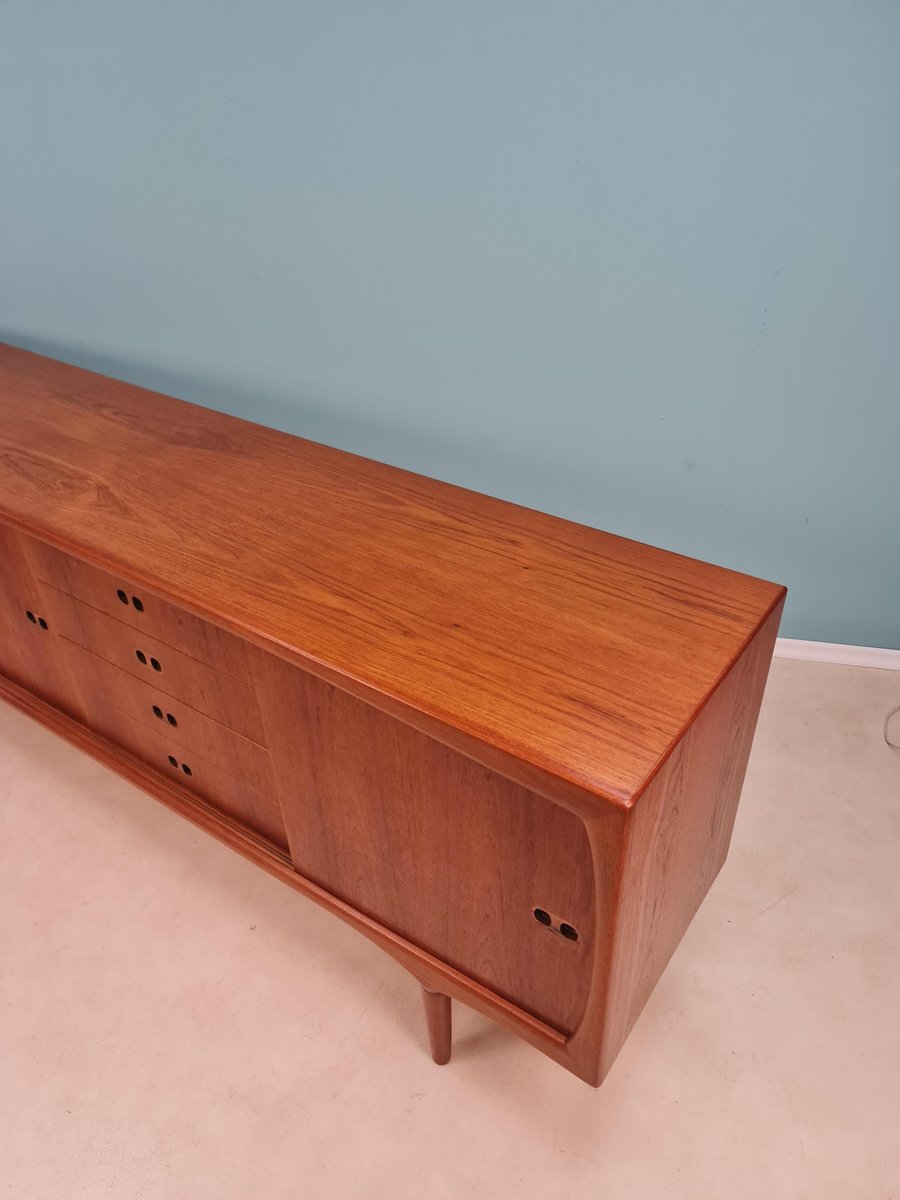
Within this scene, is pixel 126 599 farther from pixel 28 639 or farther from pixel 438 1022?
pixel 438 1022

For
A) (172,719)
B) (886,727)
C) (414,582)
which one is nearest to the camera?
(414,582)

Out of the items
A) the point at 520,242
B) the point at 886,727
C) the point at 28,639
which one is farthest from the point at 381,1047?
the point at 520,242

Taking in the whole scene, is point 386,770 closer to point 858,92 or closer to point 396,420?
point 396,420

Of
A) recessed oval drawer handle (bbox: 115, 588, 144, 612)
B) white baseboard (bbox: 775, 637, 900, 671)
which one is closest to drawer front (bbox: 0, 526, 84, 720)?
recessed oval drawer handle (bbox: 115, 588, 144, 612)

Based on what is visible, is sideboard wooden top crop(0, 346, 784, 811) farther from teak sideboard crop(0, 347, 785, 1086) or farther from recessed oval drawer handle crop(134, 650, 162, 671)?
recessed oval drawer handle crop(134, 650, 162, 671)

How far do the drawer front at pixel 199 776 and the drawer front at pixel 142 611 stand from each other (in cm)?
22

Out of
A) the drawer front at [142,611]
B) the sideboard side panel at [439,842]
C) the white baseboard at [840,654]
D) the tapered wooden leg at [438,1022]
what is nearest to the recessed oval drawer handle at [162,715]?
the drawer front at [142,611]

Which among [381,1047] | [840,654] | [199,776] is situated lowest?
[381,1047]

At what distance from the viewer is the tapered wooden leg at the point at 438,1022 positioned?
3.77 ft

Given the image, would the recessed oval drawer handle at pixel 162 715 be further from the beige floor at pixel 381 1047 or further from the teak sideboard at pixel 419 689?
the beige floor at pixel 381 1047

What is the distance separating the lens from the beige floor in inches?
43.5

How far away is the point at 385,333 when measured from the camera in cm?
157

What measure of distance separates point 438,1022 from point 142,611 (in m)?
0.67

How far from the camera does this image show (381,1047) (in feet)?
4.06
